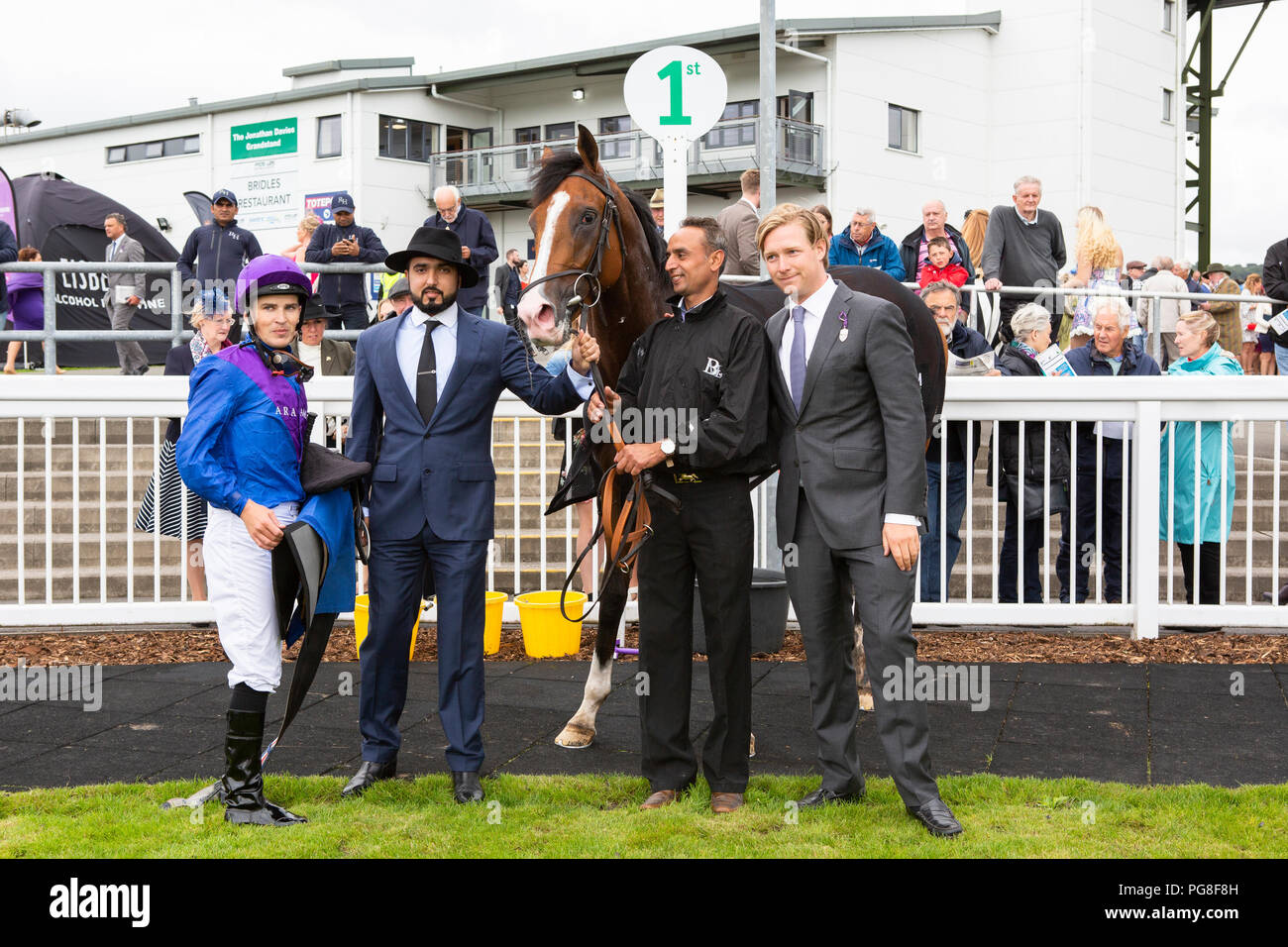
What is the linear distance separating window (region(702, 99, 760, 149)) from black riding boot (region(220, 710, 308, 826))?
87.6 ft

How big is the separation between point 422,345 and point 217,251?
7521 mm

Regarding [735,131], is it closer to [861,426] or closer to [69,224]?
[69,224]

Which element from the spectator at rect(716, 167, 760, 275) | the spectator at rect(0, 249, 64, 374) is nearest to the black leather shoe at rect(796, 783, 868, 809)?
the spectator at rect(716, 167, 760, 275)

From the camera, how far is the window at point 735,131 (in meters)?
29.5

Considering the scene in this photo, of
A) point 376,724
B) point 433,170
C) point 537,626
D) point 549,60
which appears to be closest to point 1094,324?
point 537,626

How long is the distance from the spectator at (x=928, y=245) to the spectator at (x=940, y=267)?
2 cm

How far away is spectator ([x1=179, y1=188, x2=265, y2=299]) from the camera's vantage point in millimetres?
11242

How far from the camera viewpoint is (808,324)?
4.33m

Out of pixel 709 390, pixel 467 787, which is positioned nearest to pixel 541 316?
pixel 709 390

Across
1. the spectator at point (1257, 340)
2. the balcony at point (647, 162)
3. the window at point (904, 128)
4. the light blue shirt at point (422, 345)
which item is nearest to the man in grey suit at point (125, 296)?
the light blue shirt at point (422, 345)

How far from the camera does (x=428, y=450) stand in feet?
15.0

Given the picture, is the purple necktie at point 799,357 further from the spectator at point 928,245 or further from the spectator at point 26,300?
the spectator at point 26,300

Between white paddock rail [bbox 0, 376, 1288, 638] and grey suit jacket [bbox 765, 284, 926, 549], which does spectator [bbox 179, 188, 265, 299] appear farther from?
grey suit jacket [bbox 765, 284, 926, 549]
